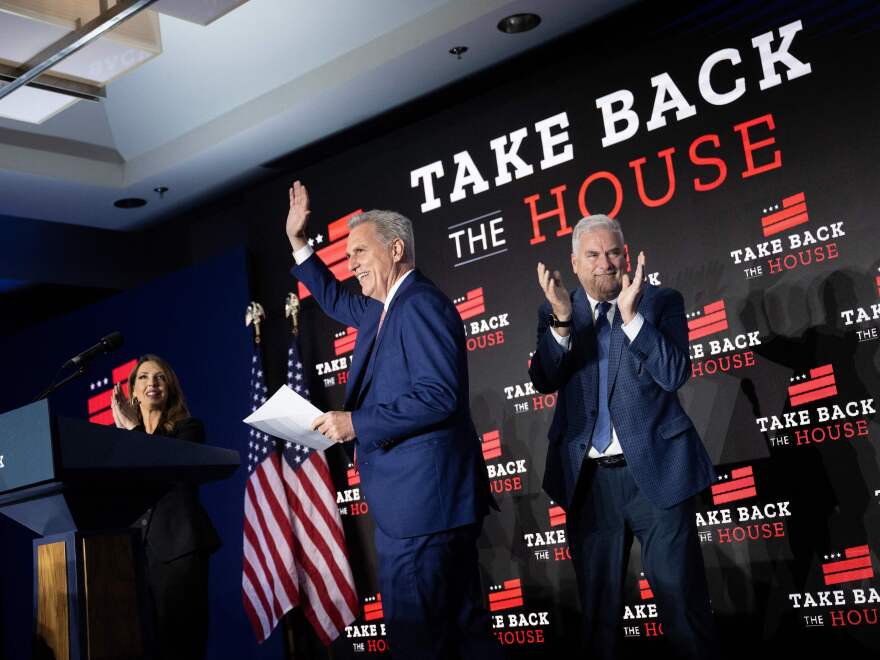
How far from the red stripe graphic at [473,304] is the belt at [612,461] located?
1.85 meters

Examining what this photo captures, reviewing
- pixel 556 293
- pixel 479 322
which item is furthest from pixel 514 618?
pixel 556 293

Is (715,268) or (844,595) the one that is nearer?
(844,595)

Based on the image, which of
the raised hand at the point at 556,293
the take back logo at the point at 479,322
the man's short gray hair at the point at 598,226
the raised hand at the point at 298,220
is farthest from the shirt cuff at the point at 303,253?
the take back logo at the point at 479,322

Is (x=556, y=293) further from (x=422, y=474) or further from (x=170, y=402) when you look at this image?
(x=170, y=402)

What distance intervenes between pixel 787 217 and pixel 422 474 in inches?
87.5

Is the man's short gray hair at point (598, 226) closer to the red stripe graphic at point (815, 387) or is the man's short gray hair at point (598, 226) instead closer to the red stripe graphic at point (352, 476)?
the red stripe graphic at point (815, 387)

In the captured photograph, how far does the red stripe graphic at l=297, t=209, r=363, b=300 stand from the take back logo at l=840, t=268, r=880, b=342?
2769 mm

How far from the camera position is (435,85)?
5434mm

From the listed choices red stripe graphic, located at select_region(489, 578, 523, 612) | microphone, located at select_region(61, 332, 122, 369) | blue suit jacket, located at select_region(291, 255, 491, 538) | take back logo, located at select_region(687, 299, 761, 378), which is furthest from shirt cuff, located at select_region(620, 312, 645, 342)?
red stripe graphic, located at select_region(489, 578, 523, 612)

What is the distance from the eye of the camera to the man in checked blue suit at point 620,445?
3.14m

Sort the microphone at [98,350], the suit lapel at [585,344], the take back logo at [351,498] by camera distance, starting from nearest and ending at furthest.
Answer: the microphone at [98,350] < the suit lapel at [585,344] < the take back logo at [351,498]

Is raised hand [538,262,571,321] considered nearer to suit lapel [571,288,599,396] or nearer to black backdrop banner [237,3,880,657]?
suit lapel [571,288,599,396]

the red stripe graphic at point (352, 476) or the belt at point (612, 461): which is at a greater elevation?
the red stripe graphic at point (352, 476)

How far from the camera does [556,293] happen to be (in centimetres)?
336
